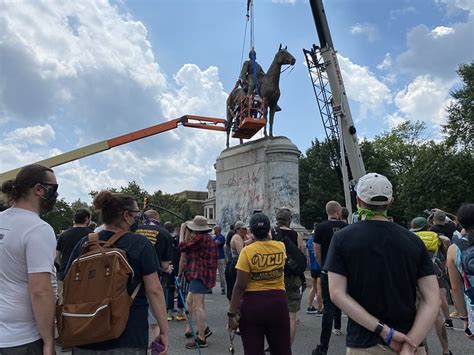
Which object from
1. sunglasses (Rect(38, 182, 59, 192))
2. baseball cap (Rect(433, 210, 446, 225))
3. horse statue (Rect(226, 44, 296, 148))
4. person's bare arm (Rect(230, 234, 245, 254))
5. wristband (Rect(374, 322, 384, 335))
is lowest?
wristband (Rect(374, 322, 384, 335))

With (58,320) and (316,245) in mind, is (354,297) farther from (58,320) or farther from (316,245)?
(316,245)

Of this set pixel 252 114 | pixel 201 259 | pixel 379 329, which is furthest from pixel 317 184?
pixel 379 329

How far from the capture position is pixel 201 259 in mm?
7438

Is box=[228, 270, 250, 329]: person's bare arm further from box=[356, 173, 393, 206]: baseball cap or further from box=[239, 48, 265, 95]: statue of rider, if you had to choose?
box=[239, 48, 265, 95]: statue of rider

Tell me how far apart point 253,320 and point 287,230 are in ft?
6.73

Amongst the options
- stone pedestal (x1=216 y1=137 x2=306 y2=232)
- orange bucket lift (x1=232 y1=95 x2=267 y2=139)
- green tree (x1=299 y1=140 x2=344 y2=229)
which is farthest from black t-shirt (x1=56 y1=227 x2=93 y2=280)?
green tree (x1=299 y1=140 x2=344 y2=229)

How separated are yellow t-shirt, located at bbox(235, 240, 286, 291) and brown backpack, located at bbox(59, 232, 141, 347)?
1.75 m

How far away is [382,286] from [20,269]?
218cm

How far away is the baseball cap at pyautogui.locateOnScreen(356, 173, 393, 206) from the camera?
2861mm

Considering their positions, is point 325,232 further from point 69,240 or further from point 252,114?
point 252,114

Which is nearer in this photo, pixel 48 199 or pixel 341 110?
pixel 48 199

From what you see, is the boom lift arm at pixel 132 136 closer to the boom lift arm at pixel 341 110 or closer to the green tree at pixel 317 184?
the boom lift arm at pixel 341 110

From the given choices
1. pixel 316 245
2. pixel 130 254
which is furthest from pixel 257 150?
pixel 130 254

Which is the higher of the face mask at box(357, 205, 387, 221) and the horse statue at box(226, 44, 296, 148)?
the horse statue at box(226, 44, 296, 148)
